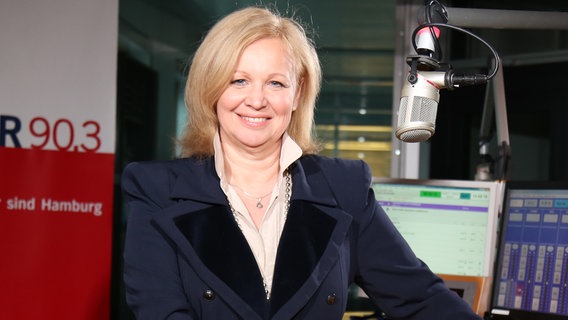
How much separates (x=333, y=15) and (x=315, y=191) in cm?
215

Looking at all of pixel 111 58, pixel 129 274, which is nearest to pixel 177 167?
pixel 129 274

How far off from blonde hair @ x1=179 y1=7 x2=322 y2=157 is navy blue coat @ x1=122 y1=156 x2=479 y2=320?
70 mm

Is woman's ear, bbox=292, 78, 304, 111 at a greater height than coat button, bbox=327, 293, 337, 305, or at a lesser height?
greater

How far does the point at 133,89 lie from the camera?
3928 mm

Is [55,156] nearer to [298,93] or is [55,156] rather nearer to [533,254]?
[298,93]

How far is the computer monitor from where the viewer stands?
232 cm

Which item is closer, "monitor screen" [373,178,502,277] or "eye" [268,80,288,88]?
"eye" [268,80,288,88]

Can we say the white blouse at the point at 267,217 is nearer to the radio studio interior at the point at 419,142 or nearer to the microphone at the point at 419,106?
the radio studio interior at the point at 419,142

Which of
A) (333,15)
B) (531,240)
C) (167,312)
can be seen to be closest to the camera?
(167,312)

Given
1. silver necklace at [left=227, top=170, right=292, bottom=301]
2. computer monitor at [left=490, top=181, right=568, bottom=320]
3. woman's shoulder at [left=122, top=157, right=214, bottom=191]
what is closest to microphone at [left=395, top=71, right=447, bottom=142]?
silver necklace at [left=227, top=170, right=292, bottom=301]

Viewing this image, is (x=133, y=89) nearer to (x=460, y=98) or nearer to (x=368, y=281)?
(x=460, y=98)

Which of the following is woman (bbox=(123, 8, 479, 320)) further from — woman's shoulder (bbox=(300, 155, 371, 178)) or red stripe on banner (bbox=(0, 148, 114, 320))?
red stripe on banner (bbox=(0, 148, 114, 320))

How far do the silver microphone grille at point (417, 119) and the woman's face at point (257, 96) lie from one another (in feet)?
0.87

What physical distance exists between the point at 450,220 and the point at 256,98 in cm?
114
